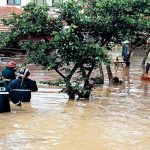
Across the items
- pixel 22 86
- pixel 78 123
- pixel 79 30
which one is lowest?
pixel 78 123

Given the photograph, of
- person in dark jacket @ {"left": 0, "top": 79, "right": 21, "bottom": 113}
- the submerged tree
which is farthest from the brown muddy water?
the submerged tree

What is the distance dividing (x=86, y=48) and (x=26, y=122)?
4230 mm

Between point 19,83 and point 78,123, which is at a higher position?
point 19,83

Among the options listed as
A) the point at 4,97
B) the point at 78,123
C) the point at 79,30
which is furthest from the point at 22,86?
the point at 78,123

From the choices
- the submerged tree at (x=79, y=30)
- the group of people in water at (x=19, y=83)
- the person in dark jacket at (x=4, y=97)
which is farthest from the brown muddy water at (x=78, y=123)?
the submerged tree at (x=79, y=30)

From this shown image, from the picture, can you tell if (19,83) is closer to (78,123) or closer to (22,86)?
(22,86)

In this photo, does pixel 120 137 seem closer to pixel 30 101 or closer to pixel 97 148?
pixel 97 148

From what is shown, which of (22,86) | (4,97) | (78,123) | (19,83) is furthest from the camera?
(22,86)

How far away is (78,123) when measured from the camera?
12.9 metres

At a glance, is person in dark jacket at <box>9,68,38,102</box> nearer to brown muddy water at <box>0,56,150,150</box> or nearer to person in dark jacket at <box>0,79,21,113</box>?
brown muddy water at <box>0,56,150,150</box>

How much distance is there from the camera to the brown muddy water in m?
10.5

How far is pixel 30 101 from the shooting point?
16.5 m

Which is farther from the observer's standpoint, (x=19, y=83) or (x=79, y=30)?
(x=79, y=30)

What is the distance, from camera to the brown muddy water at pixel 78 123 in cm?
1051
